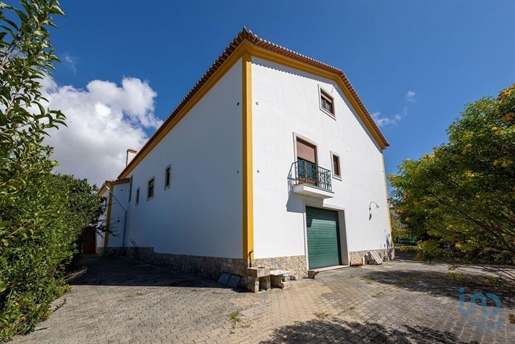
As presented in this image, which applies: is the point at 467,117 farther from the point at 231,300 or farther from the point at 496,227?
the point at 231,300

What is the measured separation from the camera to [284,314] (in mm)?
4840

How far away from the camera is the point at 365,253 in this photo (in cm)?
1234

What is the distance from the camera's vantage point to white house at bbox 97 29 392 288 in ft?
25.7

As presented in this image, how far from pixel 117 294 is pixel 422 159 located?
7.66 m

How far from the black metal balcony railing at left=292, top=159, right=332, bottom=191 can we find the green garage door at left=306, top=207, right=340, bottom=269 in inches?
41.3

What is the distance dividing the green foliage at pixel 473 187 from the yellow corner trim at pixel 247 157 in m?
4.33

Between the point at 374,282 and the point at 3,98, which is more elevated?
the point at 3,98

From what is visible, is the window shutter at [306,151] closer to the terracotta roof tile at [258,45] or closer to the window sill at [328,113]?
the window sill at [328,113]

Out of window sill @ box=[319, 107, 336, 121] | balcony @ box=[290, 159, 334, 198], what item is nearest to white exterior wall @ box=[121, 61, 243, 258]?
balcony @ box=[290, 159, 334, 198]

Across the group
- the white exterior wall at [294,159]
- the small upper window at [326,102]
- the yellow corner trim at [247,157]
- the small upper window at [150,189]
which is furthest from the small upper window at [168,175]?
the small upper window at [326,102]

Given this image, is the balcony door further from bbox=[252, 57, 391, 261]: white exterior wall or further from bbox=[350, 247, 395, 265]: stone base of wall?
bbox=[350, 247, 395, 265]: stone base of wall

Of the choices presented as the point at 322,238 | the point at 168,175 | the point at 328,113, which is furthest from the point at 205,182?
the point at 328,113

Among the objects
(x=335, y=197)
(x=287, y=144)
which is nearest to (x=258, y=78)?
(x=287, y=144)

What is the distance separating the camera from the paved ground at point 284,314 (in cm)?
392
